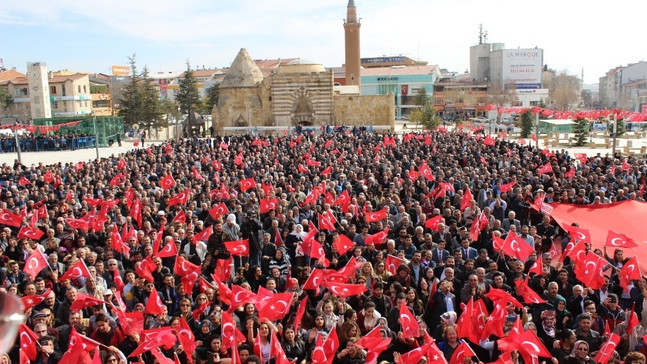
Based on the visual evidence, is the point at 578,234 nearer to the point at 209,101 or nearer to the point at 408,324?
the point at 408,324

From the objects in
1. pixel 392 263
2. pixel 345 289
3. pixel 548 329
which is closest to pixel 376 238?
pixel 392 263

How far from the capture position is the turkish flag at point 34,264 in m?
8.14

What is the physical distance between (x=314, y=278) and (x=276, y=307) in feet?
3.20

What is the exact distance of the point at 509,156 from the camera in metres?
19.1

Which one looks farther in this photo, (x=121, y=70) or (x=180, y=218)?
(x=121, y=70)

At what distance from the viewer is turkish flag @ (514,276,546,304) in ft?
23.3

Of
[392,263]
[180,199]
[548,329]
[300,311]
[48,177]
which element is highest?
[48,177]

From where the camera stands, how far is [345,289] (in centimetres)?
709

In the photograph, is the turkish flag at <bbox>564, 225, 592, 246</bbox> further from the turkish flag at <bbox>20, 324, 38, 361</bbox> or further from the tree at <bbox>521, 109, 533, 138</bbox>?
the tree at <bbox>521, 109, 533, 138</bbox>

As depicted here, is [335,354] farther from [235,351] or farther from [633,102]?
[633,102]

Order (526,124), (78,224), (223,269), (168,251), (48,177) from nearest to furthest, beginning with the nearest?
(223,269)
(168,251)
(78,224)
(48,177)
(526,124)

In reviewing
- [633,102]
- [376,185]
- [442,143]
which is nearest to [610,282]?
[376,185]

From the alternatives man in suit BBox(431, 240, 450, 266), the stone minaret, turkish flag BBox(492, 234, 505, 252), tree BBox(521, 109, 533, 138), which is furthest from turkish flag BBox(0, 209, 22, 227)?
the stone minaret

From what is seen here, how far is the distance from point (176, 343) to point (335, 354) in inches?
68.0
